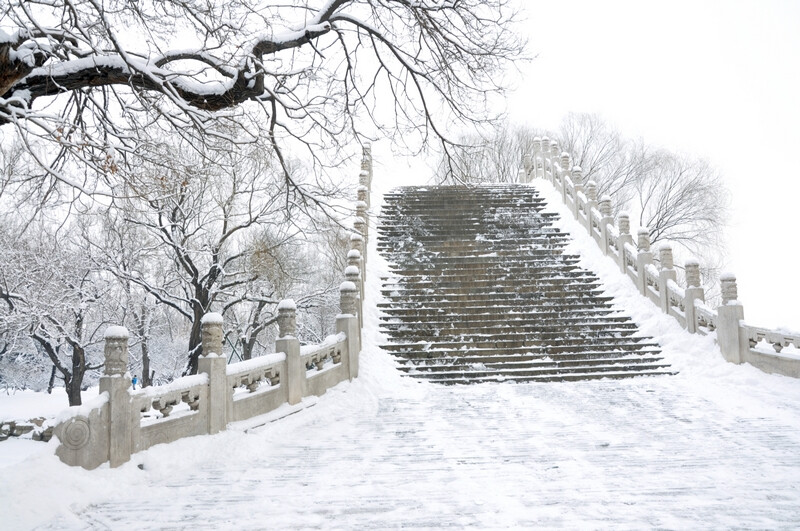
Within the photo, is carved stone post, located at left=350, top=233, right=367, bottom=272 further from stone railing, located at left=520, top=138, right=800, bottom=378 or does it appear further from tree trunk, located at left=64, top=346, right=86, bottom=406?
tree trunk, located at left=64, top=346, right=86, bottom=406

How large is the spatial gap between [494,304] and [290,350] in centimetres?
705

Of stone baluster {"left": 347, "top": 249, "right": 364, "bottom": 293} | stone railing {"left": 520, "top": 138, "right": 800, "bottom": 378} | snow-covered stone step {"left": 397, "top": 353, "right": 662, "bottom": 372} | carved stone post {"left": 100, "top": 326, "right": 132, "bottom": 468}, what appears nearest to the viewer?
carved stone post {"left": 100, "top": 326, "right": 132, "bottom": 468}

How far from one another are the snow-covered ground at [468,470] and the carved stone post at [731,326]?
0.93 m

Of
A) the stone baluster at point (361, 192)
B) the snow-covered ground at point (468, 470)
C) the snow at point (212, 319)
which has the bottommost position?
the snow-covered ground at point (468, 470)

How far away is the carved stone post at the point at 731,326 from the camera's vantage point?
11312 mm

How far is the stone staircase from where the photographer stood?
12.7 m

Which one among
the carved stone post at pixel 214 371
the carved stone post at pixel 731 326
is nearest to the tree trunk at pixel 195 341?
the carved stone post at pixel 214 371

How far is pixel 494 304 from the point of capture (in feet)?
50.0

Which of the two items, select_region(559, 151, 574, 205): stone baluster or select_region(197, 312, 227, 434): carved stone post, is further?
select_region(559, 151, 574, 205): stone baluster

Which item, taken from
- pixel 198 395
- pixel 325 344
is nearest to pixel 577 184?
pixel 325 344

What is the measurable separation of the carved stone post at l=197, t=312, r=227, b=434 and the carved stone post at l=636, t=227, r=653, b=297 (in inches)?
434

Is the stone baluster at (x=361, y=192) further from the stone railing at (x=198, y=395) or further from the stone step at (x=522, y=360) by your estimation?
the stone railing at (x=198, y=395)

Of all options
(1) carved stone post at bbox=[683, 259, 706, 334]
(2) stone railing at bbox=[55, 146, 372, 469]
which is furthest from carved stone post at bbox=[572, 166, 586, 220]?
(2) stone railing at bbox=[55, 146, 372, 469]

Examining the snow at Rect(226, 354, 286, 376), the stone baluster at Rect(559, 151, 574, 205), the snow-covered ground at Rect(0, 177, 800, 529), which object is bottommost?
the snow-covered ground at Rect(0, 177, 800, 529)
